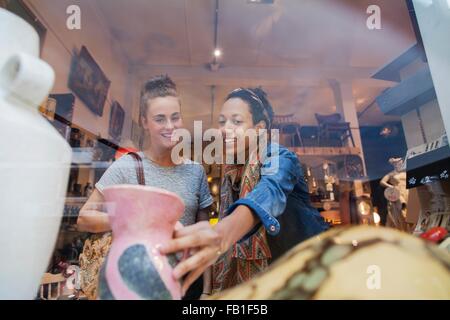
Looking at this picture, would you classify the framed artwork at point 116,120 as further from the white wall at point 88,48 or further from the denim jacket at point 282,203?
the denim jacket at point 282,203

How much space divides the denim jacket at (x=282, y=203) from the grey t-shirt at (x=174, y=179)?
3.9 inches

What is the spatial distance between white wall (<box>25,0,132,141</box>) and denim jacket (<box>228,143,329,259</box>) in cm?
36

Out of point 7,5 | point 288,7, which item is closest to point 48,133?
point 7,5

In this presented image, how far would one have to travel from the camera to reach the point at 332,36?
892 millimetres

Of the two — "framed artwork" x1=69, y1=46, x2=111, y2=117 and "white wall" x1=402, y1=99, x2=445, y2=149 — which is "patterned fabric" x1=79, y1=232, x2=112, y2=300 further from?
"white wall" x1=402, y1=99, x2=445, y2=149

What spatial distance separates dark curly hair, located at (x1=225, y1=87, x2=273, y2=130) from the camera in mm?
758

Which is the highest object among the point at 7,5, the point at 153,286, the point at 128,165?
the point at 7,5

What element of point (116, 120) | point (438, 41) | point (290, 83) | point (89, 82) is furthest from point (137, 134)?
point (438, 41)

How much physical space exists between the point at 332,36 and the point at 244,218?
0.67 metres

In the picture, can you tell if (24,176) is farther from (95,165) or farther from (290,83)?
(290,83)

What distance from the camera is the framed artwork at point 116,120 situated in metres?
0.71

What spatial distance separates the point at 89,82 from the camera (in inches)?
29.5

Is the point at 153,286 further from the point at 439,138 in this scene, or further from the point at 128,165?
the point at 439,138

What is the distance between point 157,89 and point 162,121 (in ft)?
0.35
